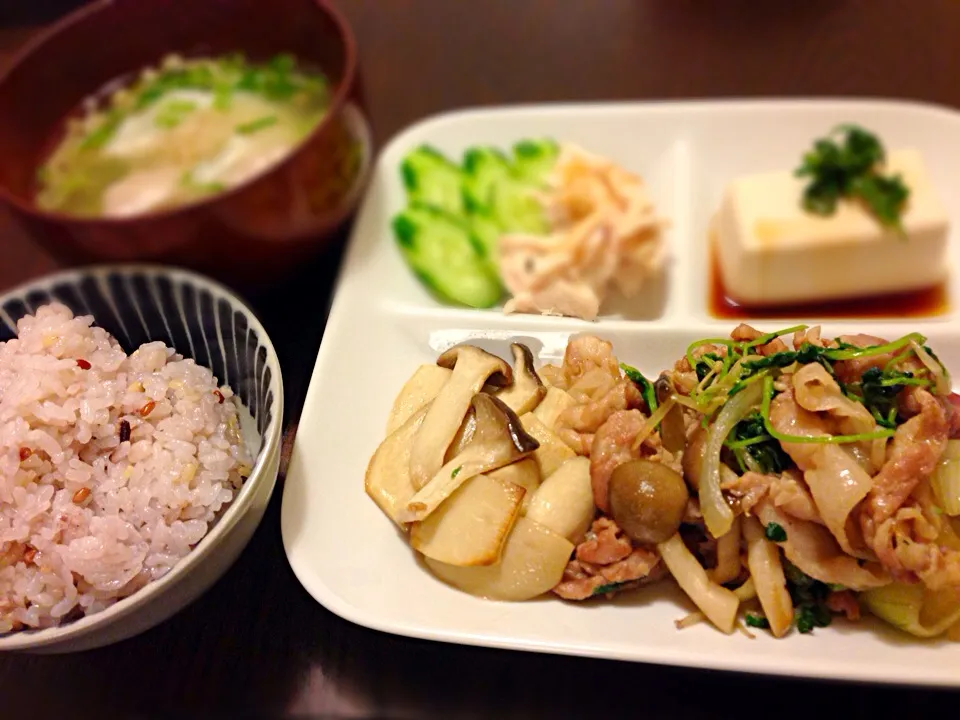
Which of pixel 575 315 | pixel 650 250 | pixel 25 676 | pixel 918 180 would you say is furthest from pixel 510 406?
pixel 918 180

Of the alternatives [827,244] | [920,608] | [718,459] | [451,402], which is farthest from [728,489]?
[827,244]

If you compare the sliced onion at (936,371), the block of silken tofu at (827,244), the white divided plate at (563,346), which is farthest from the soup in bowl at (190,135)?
the sliced onion at (936,371)

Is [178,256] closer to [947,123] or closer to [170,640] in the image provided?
[170,640]

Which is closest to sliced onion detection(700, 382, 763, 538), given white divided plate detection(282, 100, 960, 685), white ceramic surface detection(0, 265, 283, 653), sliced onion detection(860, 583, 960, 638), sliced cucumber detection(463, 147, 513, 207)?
white divided plate detection(282, 100, 960, 685)

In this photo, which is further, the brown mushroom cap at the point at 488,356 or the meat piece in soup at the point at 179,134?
the meat piece in soup at the point at 179,134

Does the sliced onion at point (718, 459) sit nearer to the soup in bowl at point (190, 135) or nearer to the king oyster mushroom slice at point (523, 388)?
the king oyster mushroom slice at point (523, 388)

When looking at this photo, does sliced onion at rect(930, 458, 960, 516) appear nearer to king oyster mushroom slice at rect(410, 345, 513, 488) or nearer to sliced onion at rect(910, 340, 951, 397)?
sliced onion at rect(910, 340, 951, 397)
